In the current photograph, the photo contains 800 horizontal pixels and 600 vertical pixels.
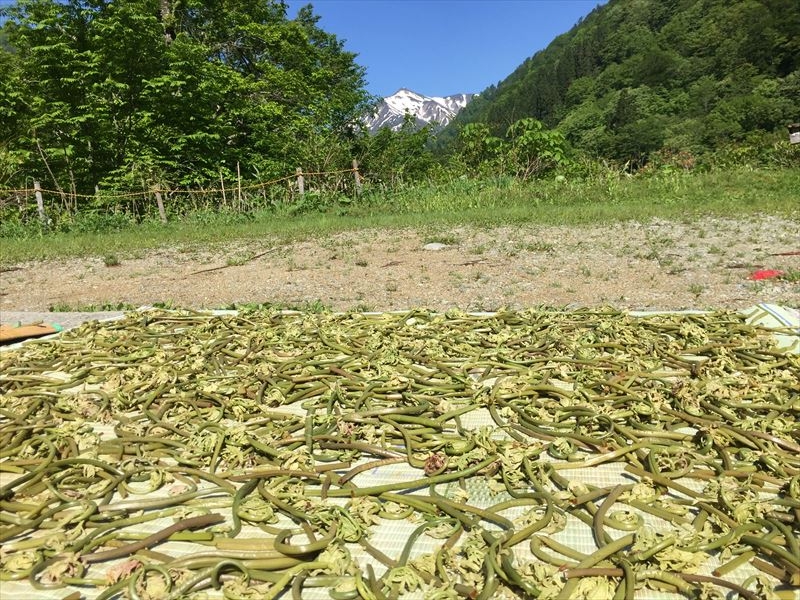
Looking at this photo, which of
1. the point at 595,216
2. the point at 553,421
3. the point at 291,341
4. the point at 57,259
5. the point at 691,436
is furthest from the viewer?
the point at 595,216

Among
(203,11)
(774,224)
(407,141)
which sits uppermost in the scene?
(203,11)

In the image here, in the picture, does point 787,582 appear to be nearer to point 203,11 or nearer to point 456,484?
point 456,484


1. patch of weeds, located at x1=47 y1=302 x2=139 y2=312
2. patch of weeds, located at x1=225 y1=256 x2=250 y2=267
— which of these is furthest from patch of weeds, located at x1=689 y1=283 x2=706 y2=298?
patch of weeds, located at x1=225 y1=256 x2=250 y2=267

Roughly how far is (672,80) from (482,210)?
56.7 meters

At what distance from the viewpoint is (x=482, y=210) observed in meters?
8.95

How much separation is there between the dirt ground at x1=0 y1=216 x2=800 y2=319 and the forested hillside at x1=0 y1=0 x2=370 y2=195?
20.1ft

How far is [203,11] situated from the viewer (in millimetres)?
19703

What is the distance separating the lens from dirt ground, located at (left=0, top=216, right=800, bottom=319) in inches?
161

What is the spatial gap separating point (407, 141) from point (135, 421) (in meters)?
17.6

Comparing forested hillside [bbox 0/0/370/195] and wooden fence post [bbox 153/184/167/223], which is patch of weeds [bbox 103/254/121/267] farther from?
forested hillside [bbox 0/0/370/195]

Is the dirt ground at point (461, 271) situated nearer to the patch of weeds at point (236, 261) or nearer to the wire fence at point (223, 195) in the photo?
the patch of weeds at point (236, 261)

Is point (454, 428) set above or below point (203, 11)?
below

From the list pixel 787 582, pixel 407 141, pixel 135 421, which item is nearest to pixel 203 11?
pixel 407 141

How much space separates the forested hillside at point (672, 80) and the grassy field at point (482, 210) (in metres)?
25.8
